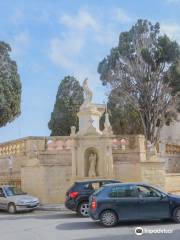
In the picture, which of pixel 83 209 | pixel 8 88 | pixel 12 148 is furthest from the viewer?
pixel 8 88

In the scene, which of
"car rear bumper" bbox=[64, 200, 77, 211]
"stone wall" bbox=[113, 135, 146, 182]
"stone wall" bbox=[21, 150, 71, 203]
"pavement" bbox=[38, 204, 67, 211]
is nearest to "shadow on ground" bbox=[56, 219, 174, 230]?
"car rear bumper" bbox=[64, 200, 77, 211]

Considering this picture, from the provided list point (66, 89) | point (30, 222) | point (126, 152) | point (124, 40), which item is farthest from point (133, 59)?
point (30, 222)

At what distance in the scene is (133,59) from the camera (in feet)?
104

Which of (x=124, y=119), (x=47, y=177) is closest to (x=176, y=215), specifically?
(x=47, y=177)

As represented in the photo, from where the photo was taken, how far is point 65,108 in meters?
37.0

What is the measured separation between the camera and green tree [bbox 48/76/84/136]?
36.8 meters

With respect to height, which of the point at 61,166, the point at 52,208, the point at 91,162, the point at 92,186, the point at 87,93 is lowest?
the point at 52,208

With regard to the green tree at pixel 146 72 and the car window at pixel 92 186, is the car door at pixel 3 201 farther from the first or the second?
the green tree at pixel 146 72

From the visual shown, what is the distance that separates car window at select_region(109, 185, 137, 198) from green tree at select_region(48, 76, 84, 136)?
2353 cm

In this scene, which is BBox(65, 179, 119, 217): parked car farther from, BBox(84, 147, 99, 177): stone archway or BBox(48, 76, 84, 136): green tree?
BBox(48, 76, 84, 136): green tree

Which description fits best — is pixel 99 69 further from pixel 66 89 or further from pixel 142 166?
pixel 142 166

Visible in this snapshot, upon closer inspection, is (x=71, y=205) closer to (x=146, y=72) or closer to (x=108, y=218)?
(x=108, y=218)

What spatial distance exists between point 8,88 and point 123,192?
1775cm

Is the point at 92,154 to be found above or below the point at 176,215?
above
